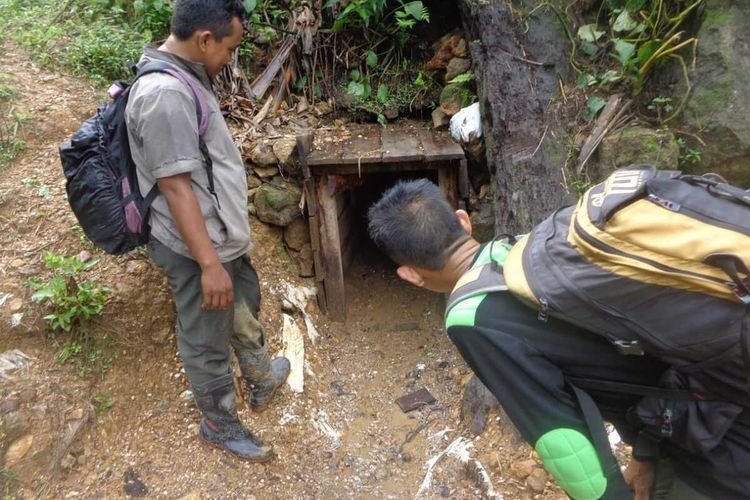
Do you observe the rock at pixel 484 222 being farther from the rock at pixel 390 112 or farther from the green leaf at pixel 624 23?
the green leaf at pixel 624 23

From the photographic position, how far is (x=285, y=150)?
468 centimetres

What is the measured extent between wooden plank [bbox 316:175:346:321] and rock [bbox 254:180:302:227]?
8.8 inches

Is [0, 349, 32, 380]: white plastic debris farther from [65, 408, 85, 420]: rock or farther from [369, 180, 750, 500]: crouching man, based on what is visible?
[369, 180, 750, 500]: crouching man

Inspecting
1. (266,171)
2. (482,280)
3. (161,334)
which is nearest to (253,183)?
(266,171)

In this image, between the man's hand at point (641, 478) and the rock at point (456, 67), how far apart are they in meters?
3.70

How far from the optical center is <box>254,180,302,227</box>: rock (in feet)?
15.7

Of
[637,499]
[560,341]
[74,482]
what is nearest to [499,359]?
[560,341]

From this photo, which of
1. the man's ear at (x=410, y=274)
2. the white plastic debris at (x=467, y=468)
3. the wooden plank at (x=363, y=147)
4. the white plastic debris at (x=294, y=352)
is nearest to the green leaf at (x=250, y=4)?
the wooden plank at (x=363, y=147)

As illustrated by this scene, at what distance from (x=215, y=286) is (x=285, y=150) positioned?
2.37 meters

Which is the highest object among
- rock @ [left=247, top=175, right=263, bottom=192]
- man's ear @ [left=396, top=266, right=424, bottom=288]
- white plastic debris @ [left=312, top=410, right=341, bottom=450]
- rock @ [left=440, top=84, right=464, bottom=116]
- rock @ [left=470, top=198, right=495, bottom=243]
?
man's ear @ [left=396, top=266, right=424, bottom=288]

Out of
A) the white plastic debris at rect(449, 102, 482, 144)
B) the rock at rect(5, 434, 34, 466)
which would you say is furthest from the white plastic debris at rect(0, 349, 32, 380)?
the white plastic debris at rect(449, 102, 482, 144)

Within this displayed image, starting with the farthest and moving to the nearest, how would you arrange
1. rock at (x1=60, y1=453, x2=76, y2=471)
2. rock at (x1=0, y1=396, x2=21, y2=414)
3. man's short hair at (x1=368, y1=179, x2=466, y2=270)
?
rock at (x1=60, y1=453, x2=76, y2=471) → rock at (x1=0, y1=396, x2=21, y2=414) → man's short hair at (x1=368, y1=179, x2=466, y2=270)

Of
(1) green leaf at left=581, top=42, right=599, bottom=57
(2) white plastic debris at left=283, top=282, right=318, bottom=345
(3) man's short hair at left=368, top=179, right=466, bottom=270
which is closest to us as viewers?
(3) man's short hair at left=368, top=179, right=466, bottom=270

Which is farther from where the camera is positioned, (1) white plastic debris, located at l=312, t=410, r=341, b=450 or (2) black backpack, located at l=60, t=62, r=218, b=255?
(1) white plastic debris, located at l=312, t=410, r=341, b=450
